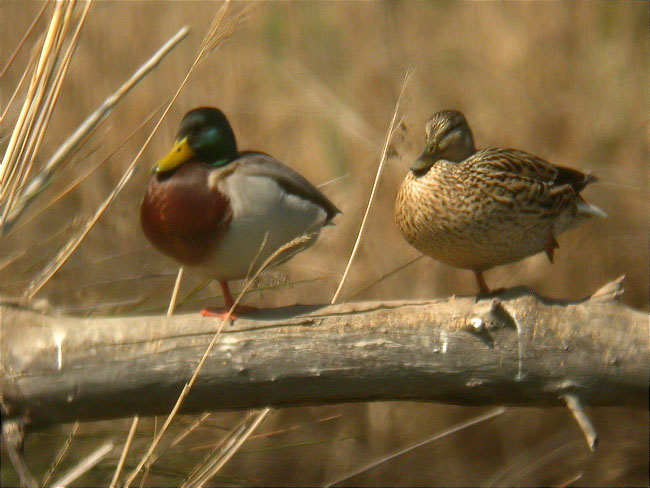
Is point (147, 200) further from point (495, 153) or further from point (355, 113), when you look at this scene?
point (355, 113)

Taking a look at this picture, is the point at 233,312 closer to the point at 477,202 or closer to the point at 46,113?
the point at 46,113

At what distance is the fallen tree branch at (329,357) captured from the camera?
161 cm

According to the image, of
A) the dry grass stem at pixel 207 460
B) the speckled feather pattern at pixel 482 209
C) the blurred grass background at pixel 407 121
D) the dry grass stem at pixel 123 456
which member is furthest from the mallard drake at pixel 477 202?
the blurred grass background at pixel 407 121

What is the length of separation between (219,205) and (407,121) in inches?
68.2

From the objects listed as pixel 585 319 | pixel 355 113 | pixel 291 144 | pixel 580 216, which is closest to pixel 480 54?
pixel 355 113

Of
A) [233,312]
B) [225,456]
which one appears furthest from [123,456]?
[233,312]

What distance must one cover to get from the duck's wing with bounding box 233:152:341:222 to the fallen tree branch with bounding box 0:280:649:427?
0.82 feet

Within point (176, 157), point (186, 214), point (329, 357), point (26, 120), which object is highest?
point (26, 120)

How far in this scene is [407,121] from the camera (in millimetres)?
3301

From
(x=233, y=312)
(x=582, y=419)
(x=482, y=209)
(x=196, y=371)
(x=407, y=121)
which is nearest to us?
(x=196, y=371)

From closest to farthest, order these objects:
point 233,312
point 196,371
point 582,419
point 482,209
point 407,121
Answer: point 196,371 → point 582,419 → point 233,312 → point 482,209 → point 407,121

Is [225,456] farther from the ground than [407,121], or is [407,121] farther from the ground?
[407,121]

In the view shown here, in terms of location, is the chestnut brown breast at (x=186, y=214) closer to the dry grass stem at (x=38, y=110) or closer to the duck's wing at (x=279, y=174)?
the duck's wing at (x=279, y=174)

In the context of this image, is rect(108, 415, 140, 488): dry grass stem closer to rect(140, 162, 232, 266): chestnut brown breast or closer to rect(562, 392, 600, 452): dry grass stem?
rect(140, 162, 232, 266): chestnut brown breast
